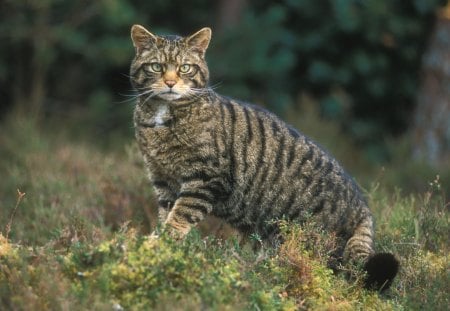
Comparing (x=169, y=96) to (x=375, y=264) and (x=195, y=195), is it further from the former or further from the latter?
(x=375, y=264)

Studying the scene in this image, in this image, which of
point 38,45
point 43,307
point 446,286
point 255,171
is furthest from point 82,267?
point 38,45

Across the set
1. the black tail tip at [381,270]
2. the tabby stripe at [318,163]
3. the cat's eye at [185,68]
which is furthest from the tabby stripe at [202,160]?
the black tail tip at [381,270]

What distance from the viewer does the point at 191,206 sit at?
545cm

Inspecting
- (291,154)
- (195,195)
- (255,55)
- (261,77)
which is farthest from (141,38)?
(261,77)

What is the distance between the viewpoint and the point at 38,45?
1180cm

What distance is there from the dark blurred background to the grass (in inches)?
205

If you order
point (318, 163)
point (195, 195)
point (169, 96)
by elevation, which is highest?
point (169, 96)

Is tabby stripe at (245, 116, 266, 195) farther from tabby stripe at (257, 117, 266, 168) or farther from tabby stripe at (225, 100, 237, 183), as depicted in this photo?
tabby stripe at (225, 100, 237, 183)

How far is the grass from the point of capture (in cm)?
421

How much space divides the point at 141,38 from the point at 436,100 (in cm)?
707

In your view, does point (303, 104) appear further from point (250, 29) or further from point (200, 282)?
point (200, 282)

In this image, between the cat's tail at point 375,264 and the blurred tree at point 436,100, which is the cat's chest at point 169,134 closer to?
the cat's tail at point 375,264

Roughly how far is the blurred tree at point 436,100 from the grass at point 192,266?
503 cm

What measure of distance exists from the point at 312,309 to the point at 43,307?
149cm
